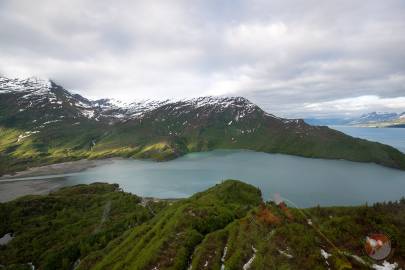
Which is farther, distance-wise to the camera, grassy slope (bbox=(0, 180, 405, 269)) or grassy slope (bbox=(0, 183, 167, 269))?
grassy slope (bbox=(0, 183, 167, 269))

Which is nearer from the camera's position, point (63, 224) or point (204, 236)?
point (204, 236)

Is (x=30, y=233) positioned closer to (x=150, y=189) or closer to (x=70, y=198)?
(x=70, y=198)

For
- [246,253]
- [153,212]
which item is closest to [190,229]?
[246,253]

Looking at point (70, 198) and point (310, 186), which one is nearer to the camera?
point (70, 198)

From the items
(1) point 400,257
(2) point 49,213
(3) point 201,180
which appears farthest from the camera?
(3) point 201,180

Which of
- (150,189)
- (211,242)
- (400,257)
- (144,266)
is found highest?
(400,257)

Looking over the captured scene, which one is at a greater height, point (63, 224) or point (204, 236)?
point (204, 236)

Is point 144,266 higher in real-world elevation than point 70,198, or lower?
higher

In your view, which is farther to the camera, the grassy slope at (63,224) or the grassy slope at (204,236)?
the grassy slope at (63,224)
